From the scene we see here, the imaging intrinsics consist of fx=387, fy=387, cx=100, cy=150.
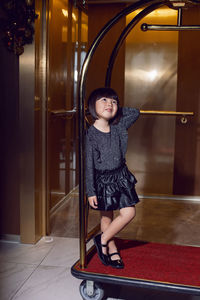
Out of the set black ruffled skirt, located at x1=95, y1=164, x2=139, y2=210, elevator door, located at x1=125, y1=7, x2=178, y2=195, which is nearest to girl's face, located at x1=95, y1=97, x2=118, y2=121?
black ruffled skirt, located at x1=95, y1=164, x2=139, y2=210

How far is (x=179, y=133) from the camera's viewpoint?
4.00 m

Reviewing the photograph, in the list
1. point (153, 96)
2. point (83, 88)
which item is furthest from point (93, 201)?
point (153, 96)

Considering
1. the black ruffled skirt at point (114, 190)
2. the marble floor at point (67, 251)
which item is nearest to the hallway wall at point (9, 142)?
the marble floor at point (67, 251)

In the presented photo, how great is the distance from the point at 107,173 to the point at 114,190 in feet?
0.32

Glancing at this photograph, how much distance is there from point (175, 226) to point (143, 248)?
3.28 feet

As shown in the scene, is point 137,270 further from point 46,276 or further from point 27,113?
point 27,113

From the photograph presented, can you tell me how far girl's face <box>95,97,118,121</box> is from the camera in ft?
6.56

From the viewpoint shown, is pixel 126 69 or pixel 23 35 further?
pixel 126 69

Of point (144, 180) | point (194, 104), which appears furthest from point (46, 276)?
point (194, 104)

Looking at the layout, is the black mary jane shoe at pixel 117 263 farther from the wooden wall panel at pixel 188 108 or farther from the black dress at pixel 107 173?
the wooden wall panel at pixel 188 108

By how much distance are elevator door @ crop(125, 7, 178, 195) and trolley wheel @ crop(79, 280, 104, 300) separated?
219cm

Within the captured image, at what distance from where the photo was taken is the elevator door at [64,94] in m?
3.26

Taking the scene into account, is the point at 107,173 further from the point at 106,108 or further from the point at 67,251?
the point at 67,251

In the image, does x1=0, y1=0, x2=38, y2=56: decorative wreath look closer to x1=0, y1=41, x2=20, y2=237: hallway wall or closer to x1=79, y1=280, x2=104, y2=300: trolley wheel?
x1=0, y1=41, x2=20, y2=237: hallway wall
